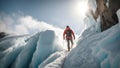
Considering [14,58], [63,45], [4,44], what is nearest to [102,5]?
[63,45]

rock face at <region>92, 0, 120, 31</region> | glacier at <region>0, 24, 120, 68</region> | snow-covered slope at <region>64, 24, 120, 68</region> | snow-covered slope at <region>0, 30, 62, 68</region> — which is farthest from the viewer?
snow-covered slope at <region>0, 30, 62, 68</region>

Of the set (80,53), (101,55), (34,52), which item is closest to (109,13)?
(80,53)

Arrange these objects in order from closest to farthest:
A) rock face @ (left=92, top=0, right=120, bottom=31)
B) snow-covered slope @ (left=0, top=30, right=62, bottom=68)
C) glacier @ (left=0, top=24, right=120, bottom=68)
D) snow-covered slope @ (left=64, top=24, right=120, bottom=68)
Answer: snow-covered slope @ (left=64, top=24, right=120, bottom=68)
glacier @ (left=0, top=24, right=120, bottom=68)
rock face @ (left=92, top=0, right=120, bottom=31)
snow-covered slope @ (left=0, top=30, right=62, bottom=68)

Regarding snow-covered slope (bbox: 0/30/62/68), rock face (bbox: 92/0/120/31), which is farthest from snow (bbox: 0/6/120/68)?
rock face (bbox: 92/0/120/31)

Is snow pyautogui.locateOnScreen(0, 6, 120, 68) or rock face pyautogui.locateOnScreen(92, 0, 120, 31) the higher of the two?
rock face pyautogui.locateOnScreen(92, 0, 120, 31)

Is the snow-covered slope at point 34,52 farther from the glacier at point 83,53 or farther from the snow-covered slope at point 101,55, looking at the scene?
the snow-covered slope at point 101,55

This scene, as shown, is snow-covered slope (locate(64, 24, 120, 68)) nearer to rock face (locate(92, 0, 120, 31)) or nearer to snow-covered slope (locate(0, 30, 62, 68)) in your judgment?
rock face (locate(92, 0, 120, 31))

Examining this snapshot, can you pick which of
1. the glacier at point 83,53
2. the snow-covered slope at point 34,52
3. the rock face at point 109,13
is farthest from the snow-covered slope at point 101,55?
the snow-covered slope at point 34,52

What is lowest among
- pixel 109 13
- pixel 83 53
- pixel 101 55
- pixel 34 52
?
pixel 101 55

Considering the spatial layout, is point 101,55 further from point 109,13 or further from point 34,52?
point 34,52

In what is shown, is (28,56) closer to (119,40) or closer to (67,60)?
(67,60)

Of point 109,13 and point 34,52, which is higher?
point 109,13

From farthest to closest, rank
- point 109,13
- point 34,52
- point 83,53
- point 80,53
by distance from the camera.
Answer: point 34,52 < point 109,13 < point 80,53 < point 83,53

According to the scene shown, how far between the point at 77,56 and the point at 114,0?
6.07 m
